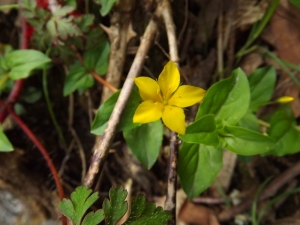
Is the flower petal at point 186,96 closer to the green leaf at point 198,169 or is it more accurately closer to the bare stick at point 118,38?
the green leaf at point 198,169

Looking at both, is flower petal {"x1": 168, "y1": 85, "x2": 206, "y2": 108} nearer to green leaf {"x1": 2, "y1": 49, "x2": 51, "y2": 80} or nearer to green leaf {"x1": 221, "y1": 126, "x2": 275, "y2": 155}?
green leaf {"x1": 221, "y1": 126, "x2": 275, "y2": 155}

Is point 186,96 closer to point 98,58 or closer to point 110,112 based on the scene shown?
point 110,112

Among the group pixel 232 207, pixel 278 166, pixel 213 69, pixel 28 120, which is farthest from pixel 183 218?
pixel 28 120

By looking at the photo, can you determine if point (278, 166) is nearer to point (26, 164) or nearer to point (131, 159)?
point (131, 159)

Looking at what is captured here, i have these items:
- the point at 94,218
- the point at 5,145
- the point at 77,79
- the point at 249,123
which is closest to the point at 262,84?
the point at 249,123

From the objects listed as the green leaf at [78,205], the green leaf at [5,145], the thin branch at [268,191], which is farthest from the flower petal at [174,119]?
the thin branch at [268,191]

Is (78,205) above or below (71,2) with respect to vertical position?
below
